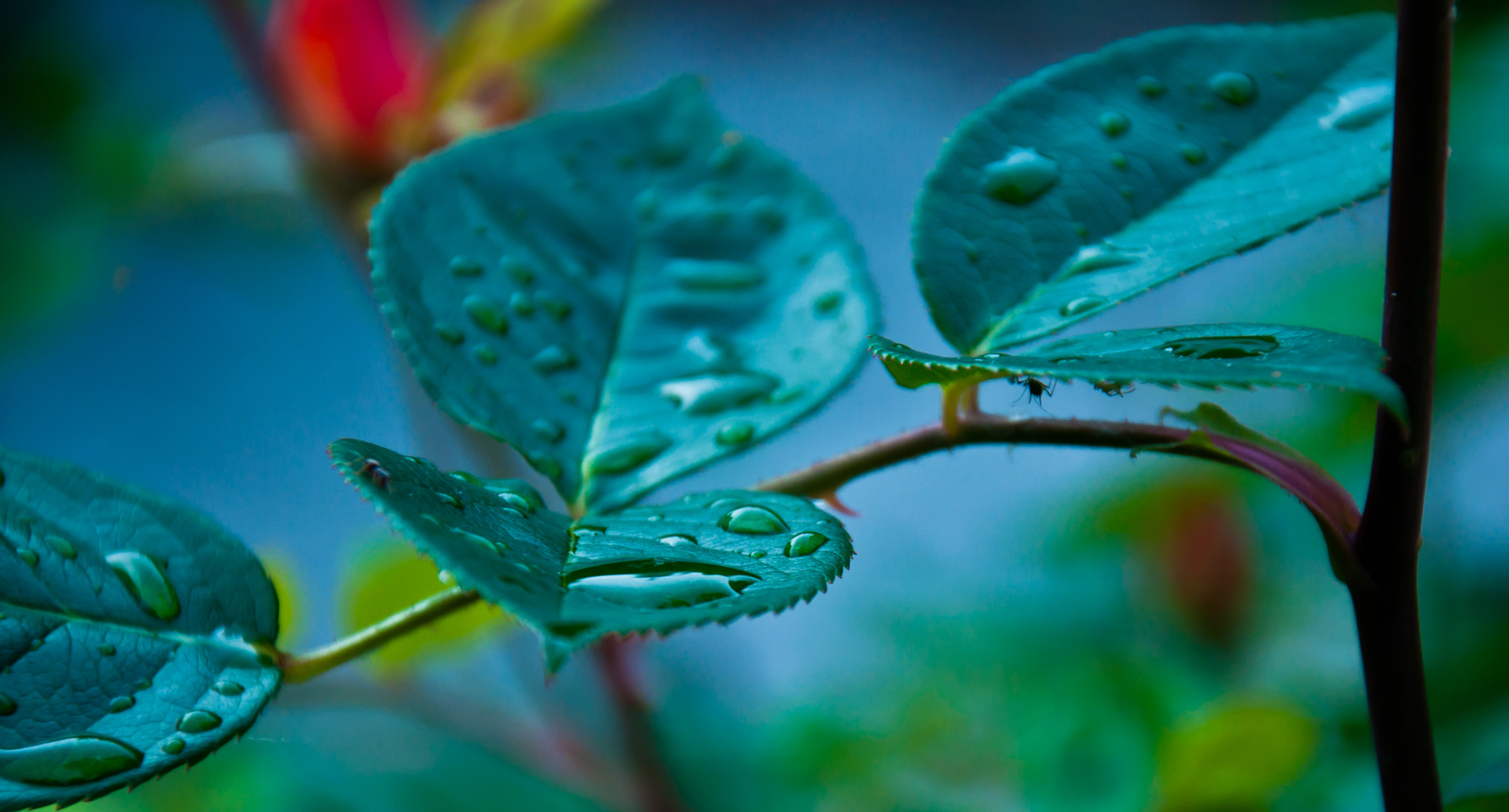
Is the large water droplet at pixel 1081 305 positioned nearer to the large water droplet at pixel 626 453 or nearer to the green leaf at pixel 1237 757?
the large water droplet at pixel 626 453

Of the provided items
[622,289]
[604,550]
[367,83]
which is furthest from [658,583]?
[367,83]

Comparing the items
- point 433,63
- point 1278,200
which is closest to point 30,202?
point 433,63

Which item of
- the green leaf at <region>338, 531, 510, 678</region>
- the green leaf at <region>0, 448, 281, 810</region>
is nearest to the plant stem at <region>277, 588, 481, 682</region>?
the green leaf at <region>0, 448, 281, 810</region>

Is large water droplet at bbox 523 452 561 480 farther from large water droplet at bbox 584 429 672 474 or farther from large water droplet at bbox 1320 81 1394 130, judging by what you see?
large water droplet at bbox 1320 81 1394 130

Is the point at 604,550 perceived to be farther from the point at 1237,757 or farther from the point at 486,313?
the point at 1237,757

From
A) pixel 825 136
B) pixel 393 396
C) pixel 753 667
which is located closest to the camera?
pixel 753 667

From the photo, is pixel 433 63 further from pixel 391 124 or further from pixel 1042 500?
pixel 1042 500
